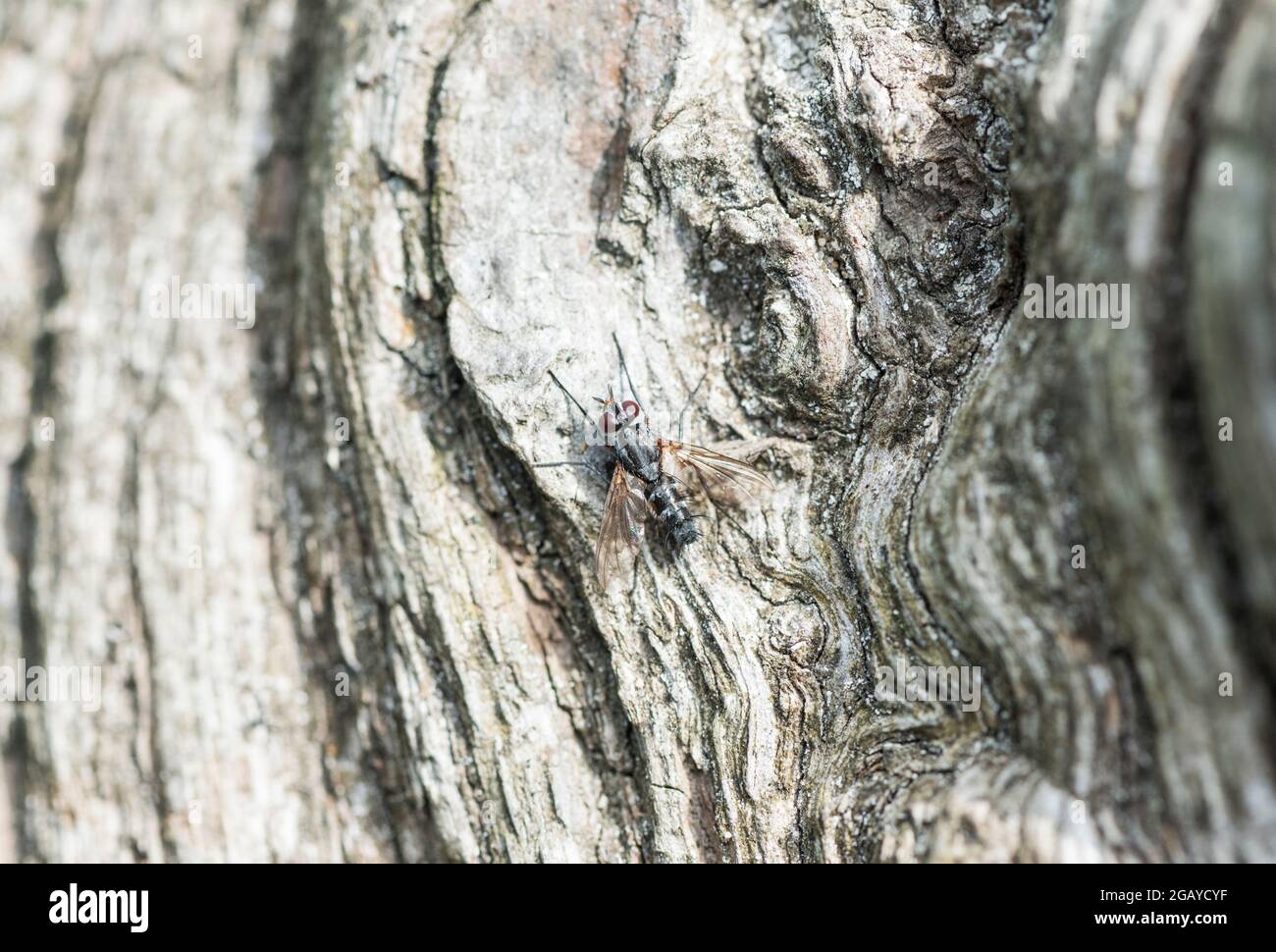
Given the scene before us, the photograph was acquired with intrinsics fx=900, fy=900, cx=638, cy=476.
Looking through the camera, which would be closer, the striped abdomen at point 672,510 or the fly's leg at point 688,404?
the striped abdomen at point 672,510

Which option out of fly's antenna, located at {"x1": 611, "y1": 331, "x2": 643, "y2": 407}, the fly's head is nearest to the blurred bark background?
fly's antenna, located at {"x1": 611, "y1": 331, "x2": 643, "y2": 407}

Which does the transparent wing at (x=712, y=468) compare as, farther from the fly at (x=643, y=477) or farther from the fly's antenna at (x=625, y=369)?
Result: the fly's antenna at (x=625, y=369)

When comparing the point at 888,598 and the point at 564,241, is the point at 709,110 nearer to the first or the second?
the point at 564,241

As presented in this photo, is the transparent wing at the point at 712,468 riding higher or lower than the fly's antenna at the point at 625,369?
lower

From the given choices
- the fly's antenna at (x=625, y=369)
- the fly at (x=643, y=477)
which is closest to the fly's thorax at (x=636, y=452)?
the fly at (x=643, y=477)

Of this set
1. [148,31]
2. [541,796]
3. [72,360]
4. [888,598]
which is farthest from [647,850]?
[148,31]

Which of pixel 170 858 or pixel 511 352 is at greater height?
pixel 511 352

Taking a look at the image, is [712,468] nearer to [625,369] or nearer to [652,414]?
Result: [652,414]

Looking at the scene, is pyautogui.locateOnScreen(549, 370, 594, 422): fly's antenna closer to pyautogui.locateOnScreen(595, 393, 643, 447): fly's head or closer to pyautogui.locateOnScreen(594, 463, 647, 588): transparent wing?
pyautogui.locateOnScreen(595, 393, 643, 447): fly's head
